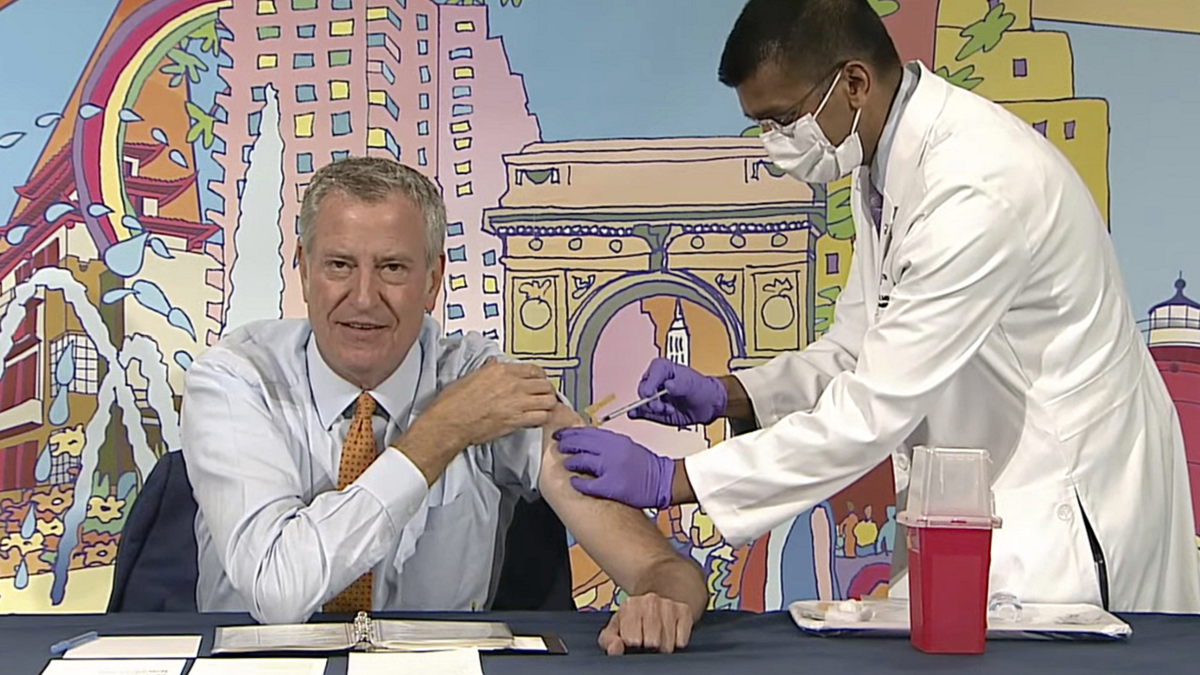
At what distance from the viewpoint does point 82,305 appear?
287 cm

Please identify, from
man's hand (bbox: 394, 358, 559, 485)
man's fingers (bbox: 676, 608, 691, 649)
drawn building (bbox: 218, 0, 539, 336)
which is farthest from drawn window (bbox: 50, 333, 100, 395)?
man's fingers (bbox: 676, 608, 691, 649)

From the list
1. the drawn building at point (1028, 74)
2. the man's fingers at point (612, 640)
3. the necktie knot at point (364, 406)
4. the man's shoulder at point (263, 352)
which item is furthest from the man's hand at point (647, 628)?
the drawn building at point (1028, 74)

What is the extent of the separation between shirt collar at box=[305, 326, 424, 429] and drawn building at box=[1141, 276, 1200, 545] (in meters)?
1.68

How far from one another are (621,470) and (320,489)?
46 cm

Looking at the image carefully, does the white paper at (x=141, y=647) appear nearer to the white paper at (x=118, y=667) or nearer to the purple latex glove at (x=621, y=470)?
the white paper at (x=118, y=667)

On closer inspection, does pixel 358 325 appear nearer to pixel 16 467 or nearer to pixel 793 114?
pixel 793 114

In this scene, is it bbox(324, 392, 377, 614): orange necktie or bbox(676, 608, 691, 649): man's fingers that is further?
bbox(324, 392, 377, 614): orange necktie

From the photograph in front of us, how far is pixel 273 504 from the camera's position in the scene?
1.86 meters

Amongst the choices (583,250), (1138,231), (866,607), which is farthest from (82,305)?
(1138,231)

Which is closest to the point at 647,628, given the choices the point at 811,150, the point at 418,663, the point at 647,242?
the point at 418,663

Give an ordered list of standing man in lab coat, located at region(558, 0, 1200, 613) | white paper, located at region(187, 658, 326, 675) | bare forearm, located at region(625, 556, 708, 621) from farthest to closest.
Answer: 1. standing man in lab coat, located at region(558, 0, 1200, 613)
2. bare forearm, located at region(625, 556, 708, 621)
3. white paper, located at region(187, 658, 326, 675)

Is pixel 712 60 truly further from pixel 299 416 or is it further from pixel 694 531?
pixel 299 416

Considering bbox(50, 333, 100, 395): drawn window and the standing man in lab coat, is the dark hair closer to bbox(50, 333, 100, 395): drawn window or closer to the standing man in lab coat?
the standing man in lab coat

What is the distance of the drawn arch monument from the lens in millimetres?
2932
